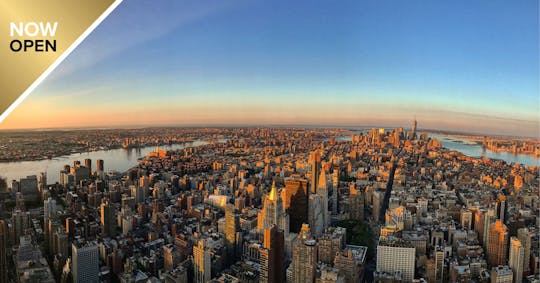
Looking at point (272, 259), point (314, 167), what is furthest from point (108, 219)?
point (314, 167)

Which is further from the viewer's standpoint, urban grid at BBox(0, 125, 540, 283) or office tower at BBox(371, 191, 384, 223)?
office tower at BBox(371, 191, 384, 223)

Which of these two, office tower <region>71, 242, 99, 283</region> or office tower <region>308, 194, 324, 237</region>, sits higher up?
office tower <region>308, 194, 324, 237</region>

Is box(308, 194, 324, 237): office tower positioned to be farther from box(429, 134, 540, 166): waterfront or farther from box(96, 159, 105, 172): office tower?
box(96, 159, 105, 172): office tower

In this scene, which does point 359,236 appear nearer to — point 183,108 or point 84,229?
point 183,108

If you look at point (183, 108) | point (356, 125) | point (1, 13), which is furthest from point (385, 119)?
point (1, 13)

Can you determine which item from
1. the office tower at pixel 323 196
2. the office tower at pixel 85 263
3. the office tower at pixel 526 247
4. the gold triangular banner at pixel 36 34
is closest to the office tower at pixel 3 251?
the office tower at pixel 85 263

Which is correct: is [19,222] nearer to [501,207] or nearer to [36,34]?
[36,34]

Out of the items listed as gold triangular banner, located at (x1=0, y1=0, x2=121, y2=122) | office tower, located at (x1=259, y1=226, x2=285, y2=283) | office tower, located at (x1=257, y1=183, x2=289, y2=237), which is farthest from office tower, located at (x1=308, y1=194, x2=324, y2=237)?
gold triangular banner, located at (x1=0, y1=0, x2=121, y2=122)
